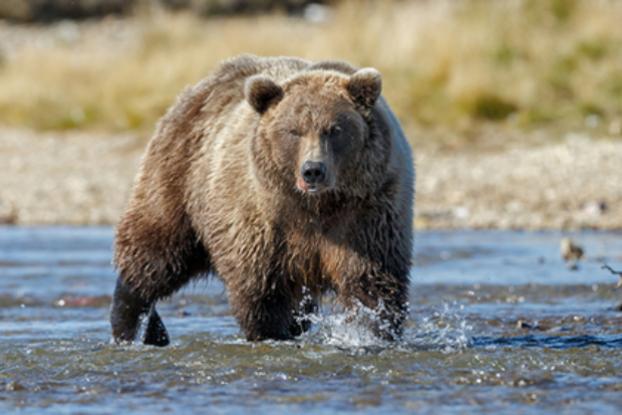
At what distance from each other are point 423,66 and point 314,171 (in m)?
11.3

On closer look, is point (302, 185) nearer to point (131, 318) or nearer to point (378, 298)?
point (378, 298)

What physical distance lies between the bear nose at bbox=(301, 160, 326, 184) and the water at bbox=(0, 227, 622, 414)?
882 millimetres

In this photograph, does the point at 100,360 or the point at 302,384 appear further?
the point at 100,360

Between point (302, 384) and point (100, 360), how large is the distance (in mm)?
1161

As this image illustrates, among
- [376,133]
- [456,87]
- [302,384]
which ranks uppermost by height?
[456,87]

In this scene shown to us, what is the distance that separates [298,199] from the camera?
23.0 ft

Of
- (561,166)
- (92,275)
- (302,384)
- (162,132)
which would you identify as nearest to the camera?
(302,384)

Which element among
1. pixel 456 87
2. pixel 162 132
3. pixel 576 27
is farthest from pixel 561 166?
pixel 162 132

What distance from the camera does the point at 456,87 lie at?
1712cm

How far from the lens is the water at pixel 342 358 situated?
6270mm

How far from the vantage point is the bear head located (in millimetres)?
6832

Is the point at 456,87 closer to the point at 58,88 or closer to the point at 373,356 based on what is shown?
the point at 58,88

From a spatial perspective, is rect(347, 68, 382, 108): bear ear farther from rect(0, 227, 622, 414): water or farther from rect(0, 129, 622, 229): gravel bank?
rect(0, 129, 622, 229): gravel bank

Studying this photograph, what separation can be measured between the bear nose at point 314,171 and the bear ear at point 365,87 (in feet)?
1.74
